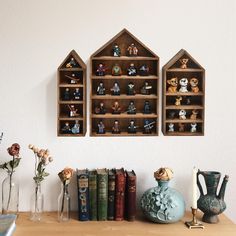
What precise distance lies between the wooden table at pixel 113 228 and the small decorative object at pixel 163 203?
0.13 ft

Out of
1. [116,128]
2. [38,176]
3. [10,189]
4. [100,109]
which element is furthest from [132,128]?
[10,189]

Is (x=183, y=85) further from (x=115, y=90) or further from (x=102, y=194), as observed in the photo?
(x=102, y=194)

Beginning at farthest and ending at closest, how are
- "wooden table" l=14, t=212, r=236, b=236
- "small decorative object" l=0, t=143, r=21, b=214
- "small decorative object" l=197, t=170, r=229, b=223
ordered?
"small decorative object" l=0, t=143, r=21, b=214, "small decorative object" l=197, t=170, r=229, b=223, "wooden table" l=14, t=212, r=236, b=236

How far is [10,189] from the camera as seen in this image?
1.74 metres

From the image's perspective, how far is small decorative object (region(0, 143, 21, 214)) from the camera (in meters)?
1.72

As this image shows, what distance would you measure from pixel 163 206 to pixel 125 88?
61 centimetres

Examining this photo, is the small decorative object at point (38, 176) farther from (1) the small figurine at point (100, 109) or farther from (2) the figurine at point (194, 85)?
(2) the figurine at point (194, 85)

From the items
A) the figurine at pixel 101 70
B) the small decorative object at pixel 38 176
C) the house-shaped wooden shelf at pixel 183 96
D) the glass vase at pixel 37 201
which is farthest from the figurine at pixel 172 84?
the glass vase at pixel 37 201

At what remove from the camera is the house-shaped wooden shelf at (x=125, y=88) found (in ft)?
5.78

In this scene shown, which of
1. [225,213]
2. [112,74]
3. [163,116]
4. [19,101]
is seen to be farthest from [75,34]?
[225,213]

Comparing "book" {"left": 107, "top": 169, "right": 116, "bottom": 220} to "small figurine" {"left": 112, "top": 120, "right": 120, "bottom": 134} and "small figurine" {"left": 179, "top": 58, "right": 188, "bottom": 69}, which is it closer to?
"small figurine" {"left": 112, "top": 120, "right": 120, "bottom": 134}

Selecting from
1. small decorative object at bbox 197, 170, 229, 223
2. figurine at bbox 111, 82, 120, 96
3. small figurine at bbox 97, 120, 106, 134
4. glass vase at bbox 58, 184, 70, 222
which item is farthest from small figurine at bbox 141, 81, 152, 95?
glass vase at bbox 58, 184, 70, 222

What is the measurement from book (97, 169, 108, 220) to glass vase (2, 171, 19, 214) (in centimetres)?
41

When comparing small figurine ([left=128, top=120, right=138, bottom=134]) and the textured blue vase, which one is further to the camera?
small figurine ([left=128, top=120, right=138, bottom=134])
